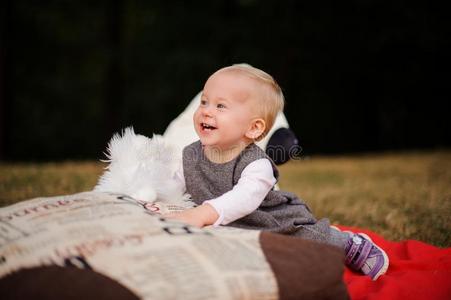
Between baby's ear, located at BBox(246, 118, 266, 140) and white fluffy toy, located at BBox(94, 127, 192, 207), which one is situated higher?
baby's ear, located at BBox(246, 118, 266, 140)

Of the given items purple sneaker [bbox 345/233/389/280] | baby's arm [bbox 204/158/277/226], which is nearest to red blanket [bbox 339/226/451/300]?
purple sneaker [bbox 345/233/389/280]

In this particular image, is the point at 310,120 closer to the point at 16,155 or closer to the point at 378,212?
the point at 16,155

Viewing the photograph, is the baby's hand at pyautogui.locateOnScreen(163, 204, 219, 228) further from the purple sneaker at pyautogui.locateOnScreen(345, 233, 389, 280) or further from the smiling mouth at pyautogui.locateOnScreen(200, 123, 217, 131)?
the purple sneaker at pyautogui.locateOnScreen(345, 233, 389, 280)

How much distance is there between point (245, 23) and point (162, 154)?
9748 millimetres

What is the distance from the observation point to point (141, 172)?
1.93 m

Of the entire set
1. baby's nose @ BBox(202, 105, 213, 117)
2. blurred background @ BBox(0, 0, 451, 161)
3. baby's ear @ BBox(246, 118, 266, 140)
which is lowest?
blurred background @ BBox(0, 0, 451, 161)

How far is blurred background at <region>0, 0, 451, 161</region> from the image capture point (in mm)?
10539

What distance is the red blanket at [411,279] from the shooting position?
5.36 ft

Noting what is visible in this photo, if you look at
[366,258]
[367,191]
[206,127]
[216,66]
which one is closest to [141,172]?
[206,127]

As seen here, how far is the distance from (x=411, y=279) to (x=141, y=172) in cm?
106

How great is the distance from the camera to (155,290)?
120 centimetres

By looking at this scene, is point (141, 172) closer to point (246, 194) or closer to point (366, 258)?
point (246, 194)

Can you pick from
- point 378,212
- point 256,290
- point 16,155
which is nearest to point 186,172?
point 256,290

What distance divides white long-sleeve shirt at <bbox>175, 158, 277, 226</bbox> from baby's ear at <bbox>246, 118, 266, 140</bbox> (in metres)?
0.11
